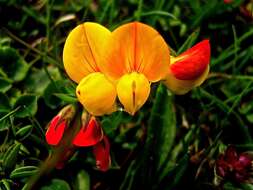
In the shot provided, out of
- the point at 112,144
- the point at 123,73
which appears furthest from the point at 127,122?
the point at 123,73

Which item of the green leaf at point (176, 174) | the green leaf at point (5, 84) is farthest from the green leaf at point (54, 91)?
the green leaf at point (176, 174)

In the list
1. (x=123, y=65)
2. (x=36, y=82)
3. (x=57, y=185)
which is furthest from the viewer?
(x=36, y=82)

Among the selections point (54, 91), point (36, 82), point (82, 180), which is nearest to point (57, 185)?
point (82, 180)

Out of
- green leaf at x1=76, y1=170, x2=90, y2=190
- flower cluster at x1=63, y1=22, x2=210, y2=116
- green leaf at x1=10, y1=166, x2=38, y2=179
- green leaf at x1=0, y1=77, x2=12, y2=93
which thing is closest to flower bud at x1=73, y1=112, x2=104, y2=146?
flower cluster at x1=63, y1=22, x2=210, y2=116

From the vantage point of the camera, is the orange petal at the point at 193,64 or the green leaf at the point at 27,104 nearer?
the orange petal at the point at 193,64

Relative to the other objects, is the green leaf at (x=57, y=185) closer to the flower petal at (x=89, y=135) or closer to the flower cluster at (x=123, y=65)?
the flower petal at (x=89, y=135)

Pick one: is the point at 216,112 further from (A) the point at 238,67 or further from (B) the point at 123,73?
(B) the point at 123,73

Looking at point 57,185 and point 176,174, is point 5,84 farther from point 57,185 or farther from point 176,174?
point 176,174
